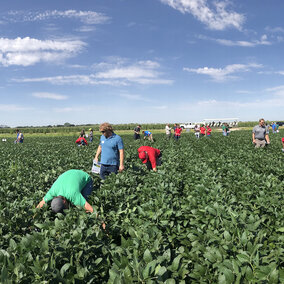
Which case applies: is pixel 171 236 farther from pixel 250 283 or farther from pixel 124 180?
pixel 124 180

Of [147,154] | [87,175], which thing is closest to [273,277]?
[87,175]

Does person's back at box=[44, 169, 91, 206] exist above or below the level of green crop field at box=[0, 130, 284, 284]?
above

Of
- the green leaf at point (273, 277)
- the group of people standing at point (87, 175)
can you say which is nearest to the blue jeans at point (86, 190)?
the group of people standing at point (87, 175)

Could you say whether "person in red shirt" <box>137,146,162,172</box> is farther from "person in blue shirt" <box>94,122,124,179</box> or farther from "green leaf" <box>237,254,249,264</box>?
"green leaf" <box>237,254,249,264</box>

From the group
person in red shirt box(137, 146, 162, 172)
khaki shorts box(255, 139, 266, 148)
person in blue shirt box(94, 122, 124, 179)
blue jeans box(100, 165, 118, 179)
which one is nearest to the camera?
person in blue shirt box(94, 122, 124, 179)

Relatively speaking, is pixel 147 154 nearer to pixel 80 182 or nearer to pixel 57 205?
pixel 80 182

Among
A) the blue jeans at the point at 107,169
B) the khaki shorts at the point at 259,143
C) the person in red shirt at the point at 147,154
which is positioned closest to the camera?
the blue jeans at the point at 107,169

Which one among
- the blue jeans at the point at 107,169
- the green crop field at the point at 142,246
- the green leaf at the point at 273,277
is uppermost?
the blue jeans at the point at 107,169

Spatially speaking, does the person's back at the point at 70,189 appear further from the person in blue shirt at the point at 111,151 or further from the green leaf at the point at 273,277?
the green leaf at the point at 273,277

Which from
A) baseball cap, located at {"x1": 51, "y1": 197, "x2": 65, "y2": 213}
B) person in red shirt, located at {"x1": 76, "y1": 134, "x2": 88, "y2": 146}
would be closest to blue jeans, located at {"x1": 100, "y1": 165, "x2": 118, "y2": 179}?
baseball cap, located at {"x1": 51, "y1": 197, "x2": 65, "y2": 213}

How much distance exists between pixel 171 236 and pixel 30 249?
199 centimetres

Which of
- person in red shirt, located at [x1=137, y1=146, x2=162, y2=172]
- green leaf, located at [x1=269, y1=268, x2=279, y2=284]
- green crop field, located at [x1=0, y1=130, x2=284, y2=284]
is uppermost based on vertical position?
person in red shirt, located at [x1=137, y1=146, x2=162, y2=172]

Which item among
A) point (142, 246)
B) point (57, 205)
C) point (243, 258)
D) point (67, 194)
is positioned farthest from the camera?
point (67, 194)

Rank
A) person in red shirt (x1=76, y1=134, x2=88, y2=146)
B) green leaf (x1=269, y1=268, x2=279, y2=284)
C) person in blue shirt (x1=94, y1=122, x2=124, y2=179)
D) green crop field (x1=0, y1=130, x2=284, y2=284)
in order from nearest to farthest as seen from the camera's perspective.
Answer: green leaf (x1=269, y1=268, x2=279, y2=284), green crop field (x1=0, y1=130, x2=284, y2=284), person in blue shirt (x1=94, y1=122, x2=124, y2=179), person in red shirt (x1=76, y1=134, x2=88, y2=146)
